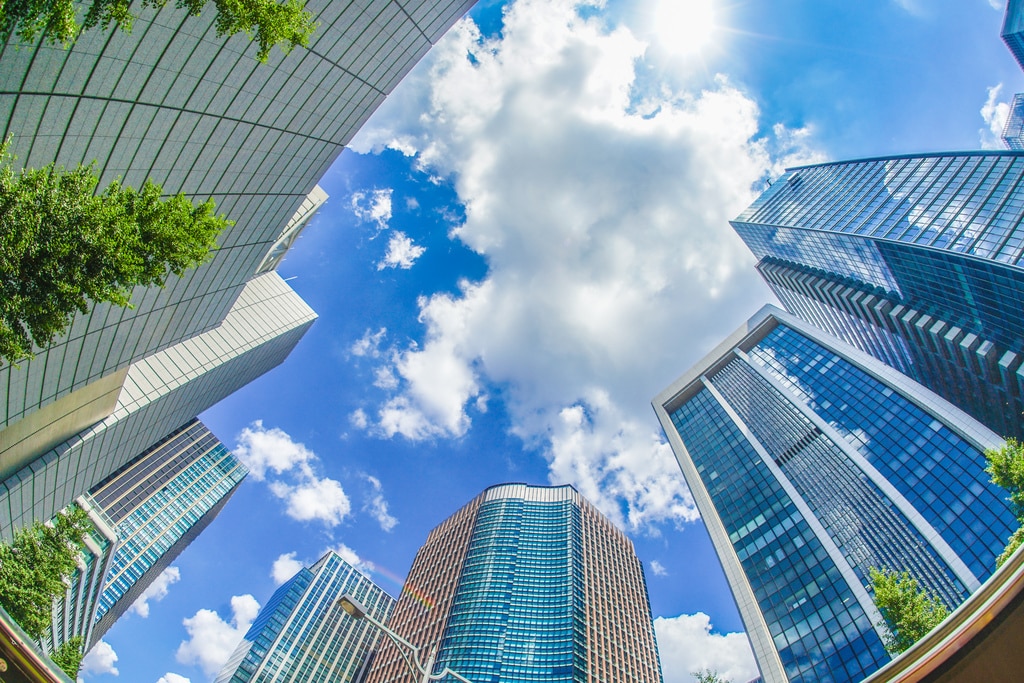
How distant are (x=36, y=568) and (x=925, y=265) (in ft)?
330

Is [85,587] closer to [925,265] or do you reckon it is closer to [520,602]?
[520,602]

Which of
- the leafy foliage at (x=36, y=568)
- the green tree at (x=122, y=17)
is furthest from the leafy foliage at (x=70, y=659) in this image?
the green tree at (x=122, y=17)

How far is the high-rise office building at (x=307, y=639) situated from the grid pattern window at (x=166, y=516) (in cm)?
3986

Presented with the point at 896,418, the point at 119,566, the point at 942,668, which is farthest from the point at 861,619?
the point at 119,566

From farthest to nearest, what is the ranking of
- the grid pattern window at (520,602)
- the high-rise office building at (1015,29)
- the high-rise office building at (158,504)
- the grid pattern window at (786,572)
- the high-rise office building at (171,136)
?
the high-rise office building at (1015,29) < the high-rise office building at (158,504) < the grid pattern window at (520,602) < the grid pattern window at (786,572) < the high-rise office building at (171,136)

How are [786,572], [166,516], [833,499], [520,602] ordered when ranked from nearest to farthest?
[786,572]
[833,499]
[520,602]
[166,516]

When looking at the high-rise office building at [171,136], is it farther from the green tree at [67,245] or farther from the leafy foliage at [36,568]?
the green tree at [67,245]

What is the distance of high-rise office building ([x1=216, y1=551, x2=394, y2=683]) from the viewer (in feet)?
407

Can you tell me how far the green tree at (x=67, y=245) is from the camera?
299 inches

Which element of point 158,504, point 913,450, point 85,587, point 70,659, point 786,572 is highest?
point 913,450

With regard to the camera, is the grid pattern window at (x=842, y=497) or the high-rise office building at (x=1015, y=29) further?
the high-rise office building at (x=1015, y=29)

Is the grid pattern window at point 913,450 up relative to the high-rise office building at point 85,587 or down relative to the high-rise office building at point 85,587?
up

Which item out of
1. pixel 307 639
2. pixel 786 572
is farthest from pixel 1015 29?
pixel 307 639

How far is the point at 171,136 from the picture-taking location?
16203 mm
